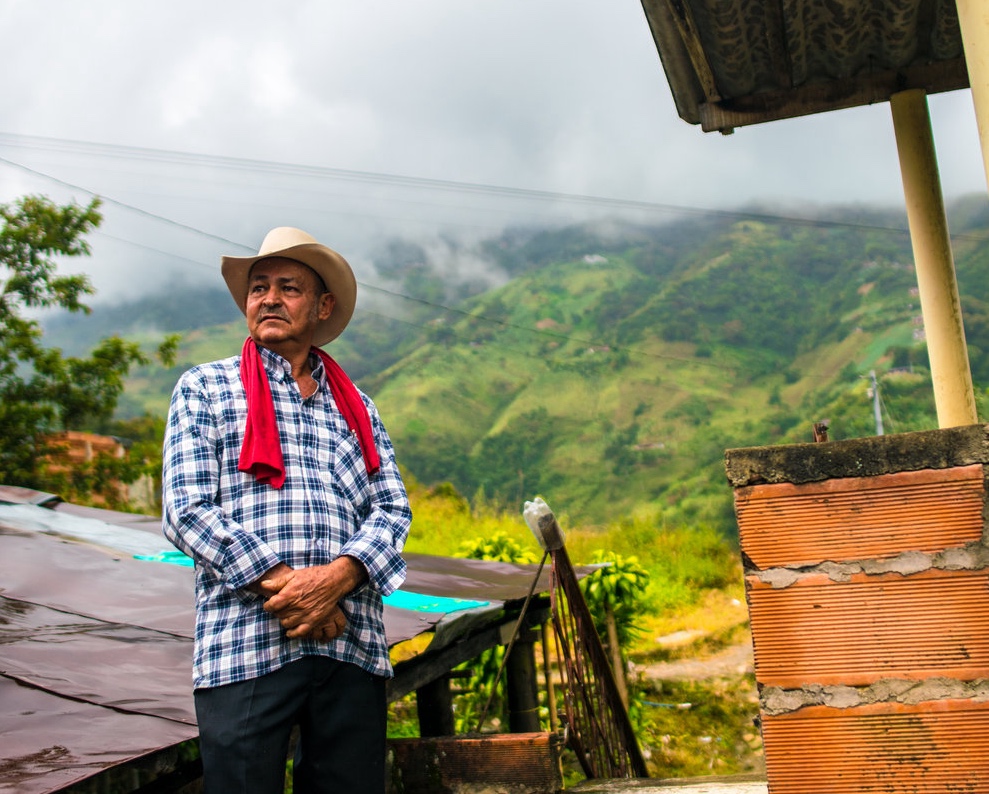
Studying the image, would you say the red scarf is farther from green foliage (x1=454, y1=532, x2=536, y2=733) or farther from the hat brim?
green foliage (x1=454, y1=532, x2=536, y2=733)

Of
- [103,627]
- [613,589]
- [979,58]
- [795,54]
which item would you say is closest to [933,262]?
[795,54]

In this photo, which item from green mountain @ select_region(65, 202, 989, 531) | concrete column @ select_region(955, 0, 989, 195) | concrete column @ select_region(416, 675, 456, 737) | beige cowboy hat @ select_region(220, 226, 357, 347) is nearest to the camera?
concrete column @ select_region(955, 0, 989, 195)

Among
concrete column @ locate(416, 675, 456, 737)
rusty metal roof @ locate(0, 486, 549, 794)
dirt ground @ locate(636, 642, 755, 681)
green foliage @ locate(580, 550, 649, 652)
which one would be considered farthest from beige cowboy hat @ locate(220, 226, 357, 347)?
dirt ground @ locate(636, 642, 755, 681)

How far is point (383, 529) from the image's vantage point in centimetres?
214

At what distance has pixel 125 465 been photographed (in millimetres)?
12406

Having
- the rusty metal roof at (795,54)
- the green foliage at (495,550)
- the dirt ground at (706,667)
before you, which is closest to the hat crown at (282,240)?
the rusty metal roof at (795,54)

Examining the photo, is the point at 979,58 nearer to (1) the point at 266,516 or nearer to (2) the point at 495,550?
(1) the point at 266,516

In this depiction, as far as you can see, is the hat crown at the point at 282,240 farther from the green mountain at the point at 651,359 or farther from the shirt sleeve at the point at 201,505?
the green mountain at the point at 651,359

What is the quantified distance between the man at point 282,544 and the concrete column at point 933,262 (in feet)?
6.30

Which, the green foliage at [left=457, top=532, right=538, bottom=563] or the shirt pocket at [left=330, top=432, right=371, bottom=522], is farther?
the green foliage at [left=457, top=532, right=538, bottom=563]

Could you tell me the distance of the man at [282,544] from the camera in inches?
74.5

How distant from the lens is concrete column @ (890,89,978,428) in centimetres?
308

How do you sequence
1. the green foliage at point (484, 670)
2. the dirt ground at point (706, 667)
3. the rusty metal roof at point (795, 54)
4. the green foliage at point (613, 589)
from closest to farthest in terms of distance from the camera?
the rusty metal roof at point (795, 54) → the green foliage at point (484, 670) → the green foliage at point (613, 589) → the dirt ground at point (706, 667)

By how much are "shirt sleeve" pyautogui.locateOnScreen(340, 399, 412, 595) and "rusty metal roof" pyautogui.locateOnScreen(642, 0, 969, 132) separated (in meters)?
1.44
